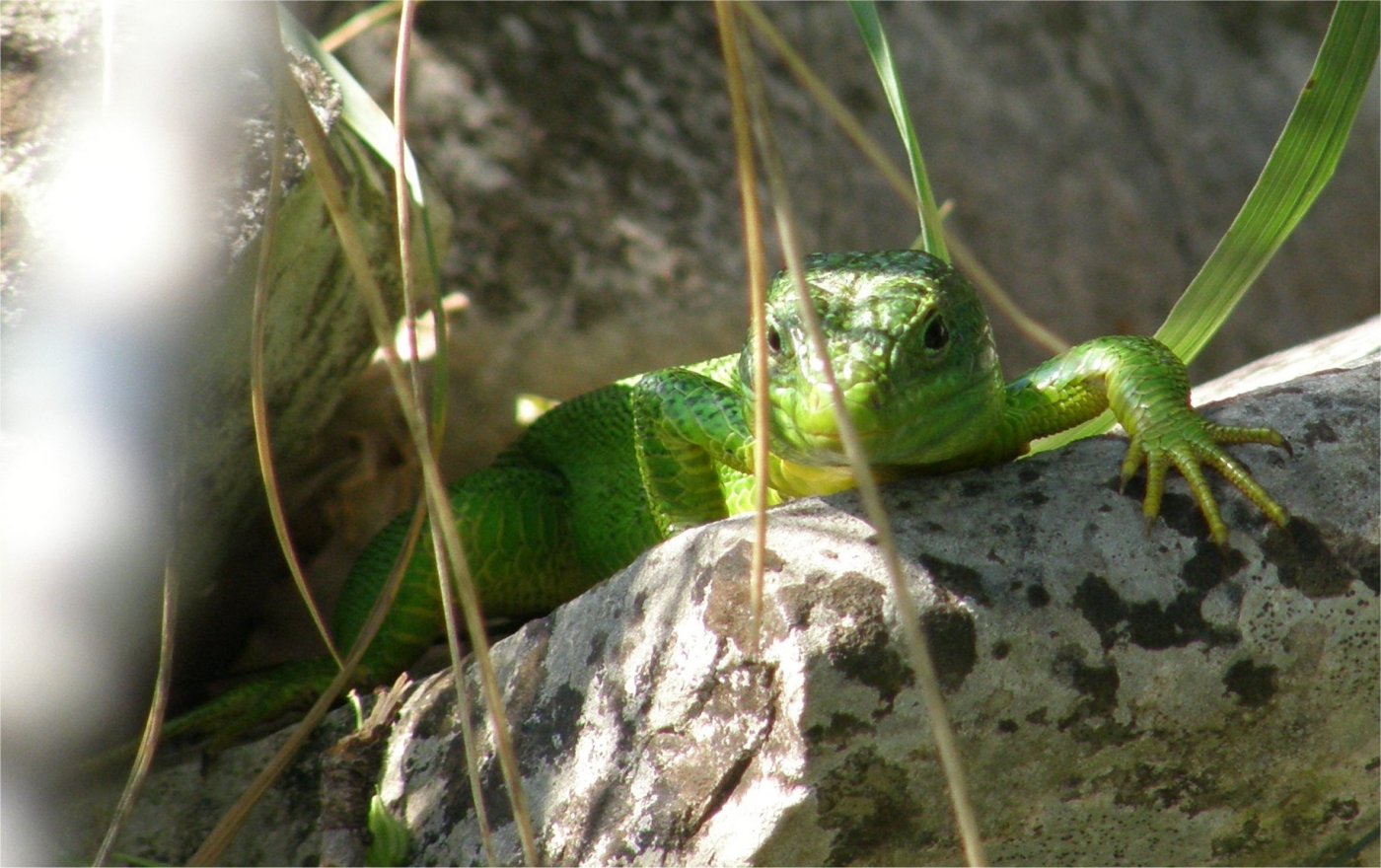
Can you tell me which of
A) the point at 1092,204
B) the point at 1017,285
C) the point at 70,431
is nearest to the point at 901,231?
the point at 1017,285

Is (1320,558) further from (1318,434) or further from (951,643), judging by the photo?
(951,643)

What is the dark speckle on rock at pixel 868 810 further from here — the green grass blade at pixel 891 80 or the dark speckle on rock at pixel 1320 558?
the green grass blade at pixel 891 80

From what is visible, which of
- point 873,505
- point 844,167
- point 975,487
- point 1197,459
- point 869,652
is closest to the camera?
point 873,505

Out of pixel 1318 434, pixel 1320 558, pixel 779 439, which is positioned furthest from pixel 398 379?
pixel 1318 434

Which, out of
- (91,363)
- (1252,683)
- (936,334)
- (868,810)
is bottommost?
(868,810)

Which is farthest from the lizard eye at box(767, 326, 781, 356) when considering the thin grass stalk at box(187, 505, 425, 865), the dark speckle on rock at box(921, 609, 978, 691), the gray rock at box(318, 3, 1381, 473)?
the gray rock at box(318, 3, 1381, 473)
